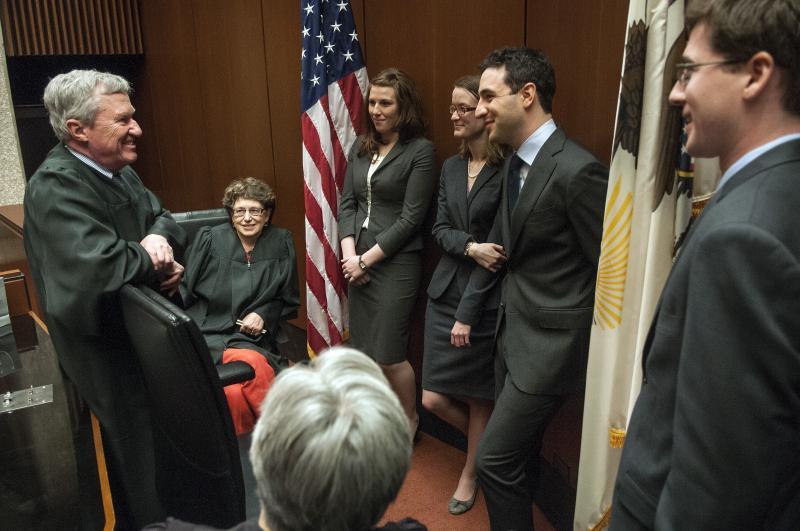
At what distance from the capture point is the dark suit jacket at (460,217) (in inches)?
104

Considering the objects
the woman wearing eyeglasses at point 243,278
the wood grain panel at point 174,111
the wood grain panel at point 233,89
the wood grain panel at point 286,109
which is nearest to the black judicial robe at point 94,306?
the woman wearing eyeglasses at point 243,278

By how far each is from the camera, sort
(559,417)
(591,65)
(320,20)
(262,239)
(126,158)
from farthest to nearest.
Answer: (320,20) < (262,239) < (559,417) < (591,65) < (126,158)

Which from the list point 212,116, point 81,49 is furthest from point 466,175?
point 81,49

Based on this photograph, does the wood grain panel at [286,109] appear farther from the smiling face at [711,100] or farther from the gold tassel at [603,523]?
the smiling face at [711,100]

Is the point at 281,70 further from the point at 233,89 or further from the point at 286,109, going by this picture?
the point at 233,89

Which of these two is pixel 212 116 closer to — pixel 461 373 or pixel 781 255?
pixel 461 373

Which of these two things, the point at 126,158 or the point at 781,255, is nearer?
the point at 781,255

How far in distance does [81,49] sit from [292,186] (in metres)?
3.09

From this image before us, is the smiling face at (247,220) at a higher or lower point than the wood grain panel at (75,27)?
lower

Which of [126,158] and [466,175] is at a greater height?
[126,158]

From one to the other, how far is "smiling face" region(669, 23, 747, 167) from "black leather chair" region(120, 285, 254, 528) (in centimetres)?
99

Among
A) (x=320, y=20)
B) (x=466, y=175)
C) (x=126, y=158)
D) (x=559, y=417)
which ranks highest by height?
(x=320, y=20)

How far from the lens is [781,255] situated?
929 mm

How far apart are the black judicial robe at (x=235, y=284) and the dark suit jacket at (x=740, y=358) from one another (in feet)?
6.83
